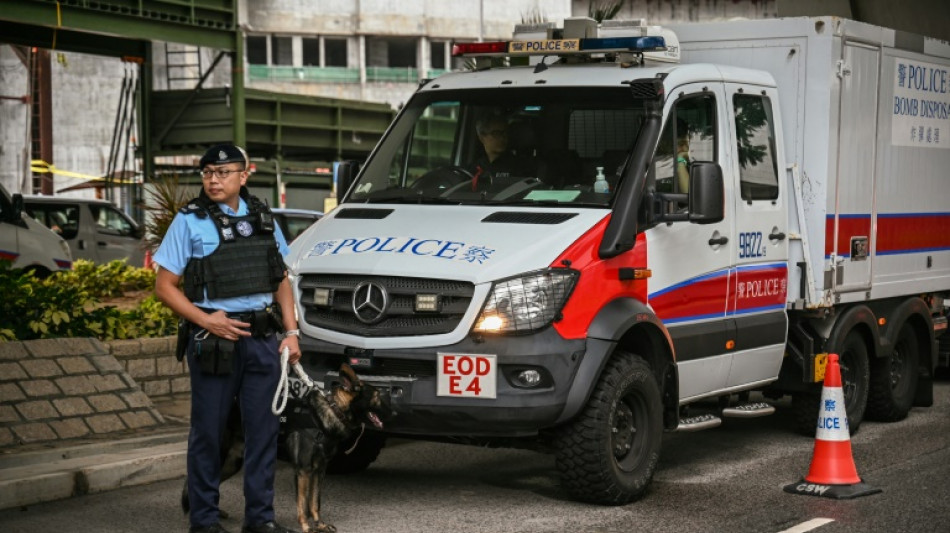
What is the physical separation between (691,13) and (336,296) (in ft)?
197

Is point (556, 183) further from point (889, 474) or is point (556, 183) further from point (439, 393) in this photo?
point (889, 474)

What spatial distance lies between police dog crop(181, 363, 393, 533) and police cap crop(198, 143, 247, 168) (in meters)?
1.24

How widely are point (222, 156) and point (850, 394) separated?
19.9 ft

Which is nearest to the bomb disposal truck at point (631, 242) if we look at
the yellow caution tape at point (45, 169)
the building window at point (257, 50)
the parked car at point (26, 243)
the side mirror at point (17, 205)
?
the side mirror at point (17, 205)

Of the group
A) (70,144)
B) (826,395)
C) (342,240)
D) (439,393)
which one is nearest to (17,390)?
(342,240)

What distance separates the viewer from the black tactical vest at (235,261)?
264 inches

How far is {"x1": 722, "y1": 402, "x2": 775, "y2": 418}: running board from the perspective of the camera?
972 cm

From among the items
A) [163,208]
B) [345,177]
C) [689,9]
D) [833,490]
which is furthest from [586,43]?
[689,9]

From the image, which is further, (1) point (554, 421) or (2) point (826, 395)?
(2) point (826, 395)

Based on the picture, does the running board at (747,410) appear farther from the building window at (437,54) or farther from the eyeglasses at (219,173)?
the building window at (437,54)

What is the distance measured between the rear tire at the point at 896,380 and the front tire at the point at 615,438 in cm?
379

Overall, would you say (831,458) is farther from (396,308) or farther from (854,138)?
(854,138)

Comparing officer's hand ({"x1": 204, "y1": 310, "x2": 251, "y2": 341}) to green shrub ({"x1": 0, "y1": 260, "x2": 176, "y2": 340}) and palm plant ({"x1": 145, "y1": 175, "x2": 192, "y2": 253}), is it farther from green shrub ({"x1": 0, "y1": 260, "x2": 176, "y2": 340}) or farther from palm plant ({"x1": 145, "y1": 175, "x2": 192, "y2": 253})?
palm plant ({"x1": 145, "y1": 175, "x2": 192, "y2": 253})

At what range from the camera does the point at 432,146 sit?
30.7 feet
